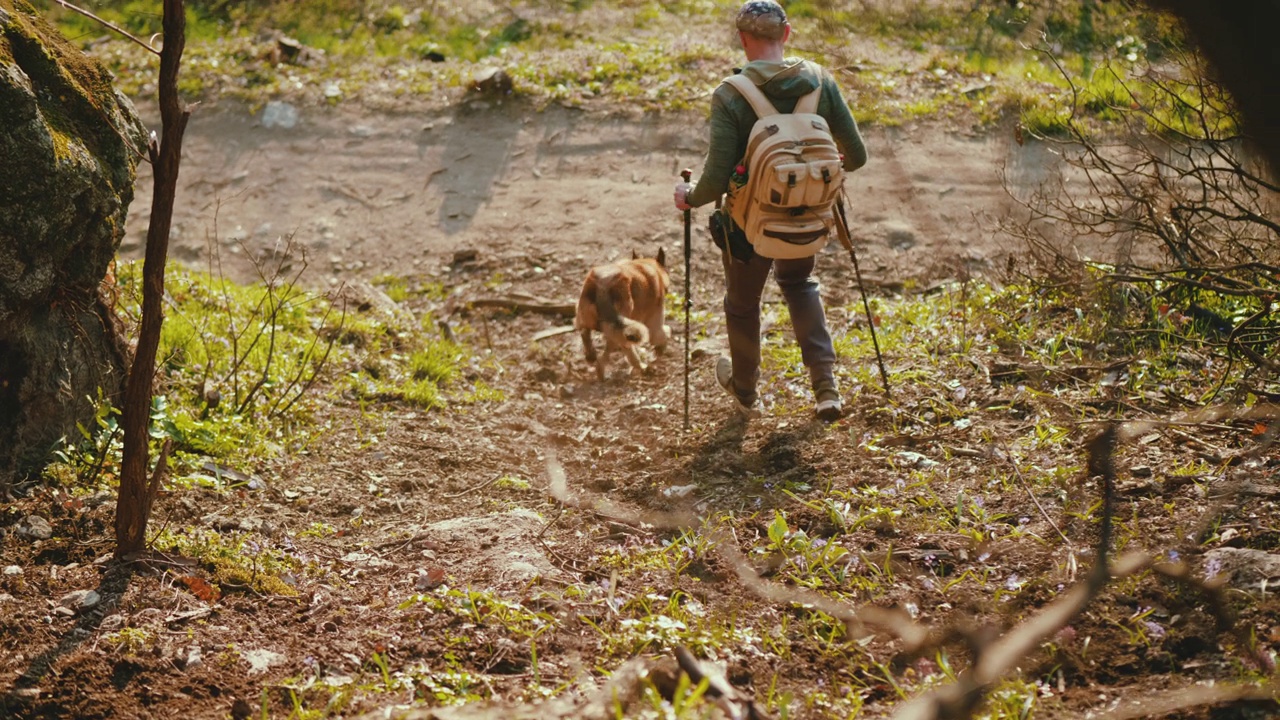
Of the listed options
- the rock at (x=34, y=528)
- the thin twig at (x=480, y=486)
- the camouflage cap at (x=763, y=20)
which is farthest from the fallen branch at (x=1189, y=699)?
the rock at (x=34, y=528)

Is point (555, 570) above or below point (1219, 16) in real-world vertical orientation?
below

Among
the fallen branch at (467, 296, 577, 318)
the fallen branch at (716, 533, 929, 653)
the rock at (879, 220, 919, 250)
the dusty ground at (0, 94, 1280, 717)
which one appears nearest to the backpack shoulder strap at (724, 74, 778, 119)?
the dusty ground at (0, 94, 1280, 717)

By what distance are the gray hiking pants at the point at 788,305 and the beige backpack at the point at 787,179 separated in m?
0.36

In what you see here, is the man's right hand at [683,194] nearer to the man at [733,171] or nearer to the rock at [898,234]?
the man at [733,171]

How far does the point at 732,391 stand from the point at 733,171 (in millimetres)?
1496

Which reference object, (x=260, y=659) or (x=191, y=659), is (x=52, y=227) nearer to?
(x=191, y=659)

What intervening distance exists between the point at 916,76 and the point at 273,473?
925cm

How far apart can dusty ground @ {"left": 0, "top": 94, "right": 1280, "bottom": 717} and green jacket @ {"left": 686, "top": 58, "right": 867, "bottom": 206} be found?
1.60m

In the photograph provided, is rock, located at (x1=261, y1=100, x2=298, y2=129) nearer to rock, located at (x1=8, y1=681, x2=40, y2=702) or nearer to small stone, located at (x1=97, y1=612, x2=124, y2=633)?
small stone, located at (x1=97, y1=612, x2=124, y2=633)

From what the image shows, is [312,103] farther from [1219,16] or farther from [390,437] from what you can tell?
[1219,16]

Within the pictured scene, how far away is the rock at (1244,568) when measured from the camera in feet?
12.2

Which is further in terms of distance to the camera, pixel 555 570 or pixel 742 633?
pixel 555 570

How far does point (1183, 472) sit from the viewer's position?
477 cm

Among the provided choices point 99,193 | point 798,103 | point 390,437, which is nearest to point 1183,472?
point 798,103
